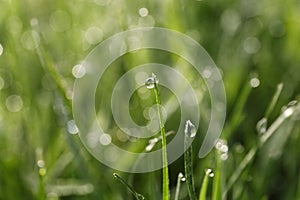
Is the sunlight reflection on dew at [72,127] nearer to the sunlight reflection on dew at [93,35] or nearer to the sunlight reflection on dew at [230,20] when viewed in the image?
the sunlight reflection on dew at [93,35]

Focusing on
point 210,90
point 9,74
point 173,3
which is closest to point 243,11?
point 173,3

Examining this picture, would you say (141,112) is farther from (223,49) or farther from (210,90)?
(223,49)

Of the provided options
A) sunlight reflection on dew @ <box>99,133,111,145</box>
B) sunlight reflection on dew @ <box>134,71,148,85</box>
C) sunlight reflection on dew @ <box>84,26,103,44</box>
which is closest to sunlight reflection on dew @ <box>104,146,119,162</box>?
sunlight reflection on dew @ <box>99,133,111,145</box>

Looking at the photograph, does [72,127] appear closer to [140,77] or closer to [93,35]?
[140,77]

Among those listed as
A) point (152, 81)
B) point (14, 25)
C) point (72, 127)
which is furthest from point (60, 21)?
point (152, 81)

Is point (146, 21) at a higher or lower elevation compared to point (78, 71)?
higher

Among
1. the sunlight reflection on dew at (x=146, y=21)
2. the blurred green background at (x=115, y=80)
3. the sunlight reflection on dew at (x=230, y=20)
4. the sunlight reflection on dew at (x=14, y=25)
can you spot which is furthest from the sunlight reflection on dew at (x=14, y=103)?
the sunlight reflection on dew at (x=230, y=20)

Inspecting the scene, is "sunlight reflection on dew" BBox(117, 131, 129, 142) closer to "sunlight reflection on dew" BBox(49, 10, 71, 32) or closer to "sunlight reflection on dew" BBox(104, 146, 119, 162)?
"sunlight reflection on dew" BBox(104, 146, 119, 162)
